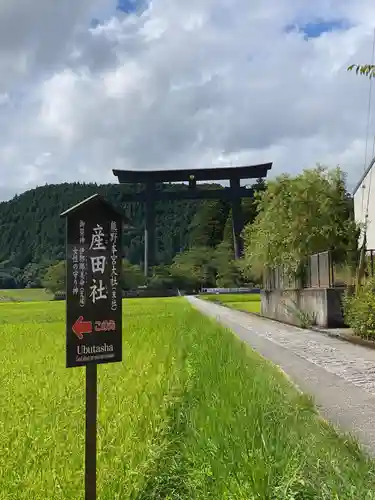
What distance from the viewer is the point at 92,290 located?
3393 millimetres

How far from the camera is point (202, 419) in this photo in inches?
170

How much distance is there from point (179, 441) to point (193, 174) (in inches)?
1822

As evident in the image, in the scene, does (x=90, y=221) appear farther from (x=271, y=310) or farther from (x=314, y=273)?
(x=271, y=310)

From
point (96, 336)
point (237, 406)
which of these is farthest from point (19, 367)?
point (96, 336)

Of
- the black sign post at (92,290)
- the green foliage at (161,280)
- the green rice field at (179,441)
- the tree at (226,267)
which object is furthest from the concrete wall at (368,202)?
the green foliage at (161,280)

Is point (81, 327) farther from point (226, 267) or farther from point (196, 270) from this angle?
point (196, 270)

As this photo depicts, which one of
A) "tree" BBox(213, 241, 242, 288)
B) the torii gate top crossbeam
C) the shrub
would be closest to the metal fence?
the shrub

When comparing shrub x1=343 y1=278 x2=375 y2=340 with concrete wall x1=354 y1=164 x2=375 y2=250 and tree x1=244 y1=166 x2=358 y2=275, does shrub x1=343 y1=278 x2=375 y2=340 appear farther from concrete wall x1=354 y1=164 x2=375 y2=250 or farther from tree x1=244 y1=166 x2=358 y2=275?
concrete wall x1=354 y1=164 x2=375 y2=250

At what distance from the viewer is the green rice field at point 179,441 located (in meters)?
3.22

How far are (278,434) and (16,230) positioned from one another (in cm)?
10581

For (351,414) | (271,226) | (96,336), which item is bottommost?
(351,414)

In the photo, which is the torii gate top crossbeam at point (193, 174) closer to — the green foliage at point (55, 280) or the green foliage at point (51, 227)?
the green foliage at point (55, 280)

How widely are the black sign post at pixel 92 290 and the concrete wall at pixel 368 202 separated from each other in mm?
17128

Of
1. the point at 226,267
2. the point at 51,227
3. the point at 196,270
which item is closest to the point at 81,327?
the point at 226,267
